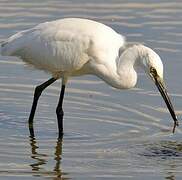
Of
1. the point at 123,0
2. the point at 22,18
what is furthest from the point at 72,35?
the point at 123,0

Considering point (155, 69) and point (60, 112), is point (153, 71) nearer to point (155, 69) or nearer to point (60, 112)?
point (155, 69)

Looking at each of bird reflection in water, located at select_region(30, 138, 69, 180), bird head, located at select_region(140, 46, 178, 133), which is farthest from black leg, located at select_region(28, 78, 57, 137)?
bird head, located at select_region(140, 46, 178, 133)

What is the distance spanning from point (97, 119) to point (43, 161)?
1.70m

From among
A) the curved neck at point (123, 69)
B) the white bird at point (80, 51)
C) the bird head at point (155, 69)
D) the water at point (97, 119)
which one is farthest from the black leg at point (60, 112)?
the bird head at point (155, 69)

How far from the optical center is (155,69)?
10.5 m

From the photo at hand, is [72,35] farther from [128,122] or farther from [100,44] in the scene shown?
[128,122]

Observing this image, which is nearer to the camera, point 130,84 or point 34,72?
point 130,84

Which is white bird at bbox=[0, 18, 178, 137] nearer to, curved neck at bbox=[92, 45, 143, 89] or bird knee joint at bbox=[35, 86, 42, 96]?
curved neck at bbox=[92, 45, 143, 89]

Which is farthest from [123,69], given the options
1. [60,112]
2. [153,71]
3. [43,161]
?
[43,161]

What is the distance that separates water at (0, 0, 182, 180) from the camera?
941cm

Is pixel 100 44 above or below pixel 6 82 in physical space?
above

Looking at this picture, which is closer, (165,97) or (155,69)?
(155,69)

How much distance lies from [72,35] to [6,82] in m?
1.59

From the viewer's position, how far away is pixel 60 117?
36.5ft
